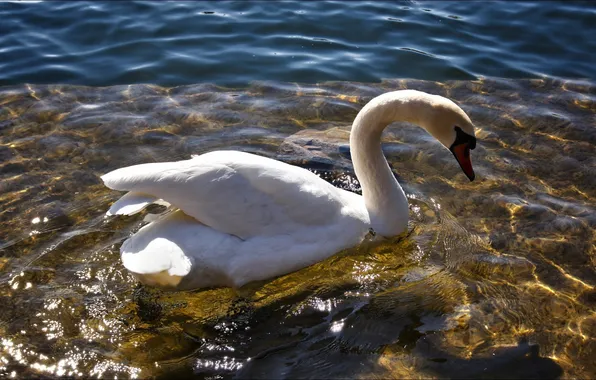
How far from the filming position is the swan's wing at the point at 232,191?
15.8 ft

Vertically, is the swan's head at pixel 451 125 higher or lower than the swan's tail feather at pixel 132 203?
higher

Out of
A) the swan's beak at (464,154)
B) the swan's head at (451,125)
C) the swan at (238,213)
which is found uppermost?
the swan's head at (451,125)

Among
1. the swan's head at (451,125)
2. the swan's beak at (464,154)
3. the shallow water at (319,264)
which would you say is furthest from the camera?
the swan's beak at (464,154)

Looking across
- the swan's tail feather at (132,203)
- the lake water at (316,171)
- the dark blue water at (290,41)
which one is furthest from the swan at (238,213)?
the dark blue water at (290,41)

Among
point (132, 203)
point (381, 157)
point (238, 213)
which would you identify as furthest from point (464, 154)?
point (132, 203)

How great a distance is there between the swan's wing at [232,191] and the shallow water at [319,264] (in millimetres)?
548

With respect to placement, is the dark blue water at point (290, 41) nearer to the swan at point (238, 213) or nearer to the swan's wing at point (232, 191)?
the swan at point (238, 213)

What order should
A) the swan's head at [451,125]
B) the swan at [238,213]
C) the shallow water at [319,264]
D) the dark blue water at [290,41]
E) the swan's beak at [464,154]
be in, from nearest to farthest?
the shallow water at [319,264] → the swan at [238,213] → the swan's head at [451,125] → the swan's beak at [464,154] → the dark blue water at [290,41]

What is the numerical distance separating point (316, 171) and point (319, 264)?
170 cm

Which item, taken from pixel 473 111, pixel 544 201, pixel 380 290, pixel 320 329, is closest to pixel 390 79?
pixel 473 111

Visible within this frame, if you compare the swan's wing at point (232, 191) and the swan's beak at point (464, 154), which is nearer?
the swan's wing at point (232, 191)

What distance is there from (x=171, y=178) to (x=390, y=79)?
503 centimetres

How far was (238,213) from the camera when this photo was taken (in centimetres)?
487

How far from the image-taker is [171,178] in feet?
15.7
